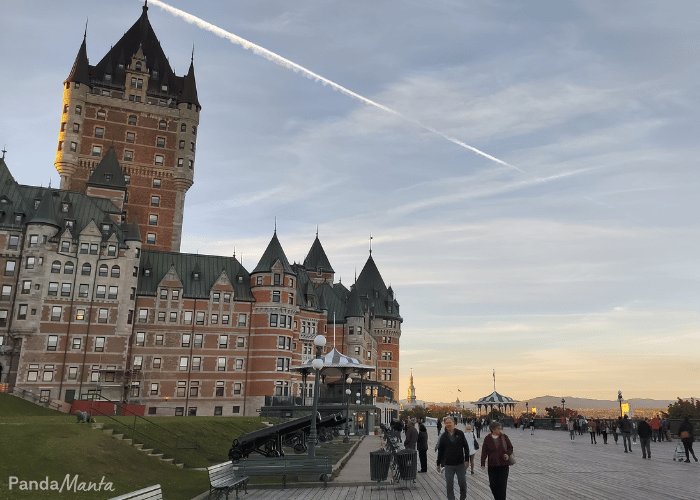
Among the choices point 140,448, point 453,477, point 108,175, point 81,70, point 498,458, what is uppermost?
point 81,70

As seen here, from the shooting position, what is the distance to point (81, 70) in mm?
82062

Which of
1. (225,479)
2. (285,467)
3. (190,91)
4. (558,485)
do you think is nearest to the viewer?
(225,479)

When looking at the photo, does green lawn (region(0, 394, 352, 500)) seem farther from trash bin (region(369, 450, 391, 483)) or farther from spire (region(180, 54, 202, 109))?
spire (region(180, 54, 202, 109))

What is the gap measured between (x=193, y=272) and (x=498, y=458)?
6378cm

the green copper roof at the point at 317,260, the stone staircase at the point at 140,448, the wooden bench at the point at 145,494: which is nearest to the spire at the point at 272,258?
the green copper roof at the point at 317,260

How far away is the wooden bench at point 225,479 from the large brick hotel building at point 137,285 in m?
48.3

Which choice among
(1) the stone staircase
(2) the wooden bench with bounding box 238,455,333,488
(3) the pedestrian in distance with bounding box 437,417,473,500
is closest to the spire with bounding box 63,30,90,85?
(1) the stone staircase

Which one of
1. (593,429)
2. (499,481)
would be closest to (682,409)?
(593,429)

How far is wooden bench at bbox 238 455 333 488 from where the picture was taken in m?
18.1

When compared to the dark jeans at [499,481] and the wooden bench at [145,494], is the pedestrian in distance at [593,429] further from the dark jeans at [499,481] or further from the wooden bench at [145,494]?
the wooden bench at [145,494]

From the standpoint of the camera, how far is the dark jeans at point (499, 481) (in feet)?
40.3

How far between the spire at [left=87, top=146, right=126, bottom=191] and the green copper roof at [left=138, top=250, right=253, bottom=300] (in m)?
10.1

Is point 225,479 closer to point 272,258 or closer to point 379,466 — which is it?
point 379,466

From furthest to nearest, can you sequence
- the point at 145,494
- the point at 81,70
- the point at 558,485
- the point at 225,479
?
1. the point at 81,70
2. the point at 558,485
3. the point at 225,479
4. the point at 145,494
